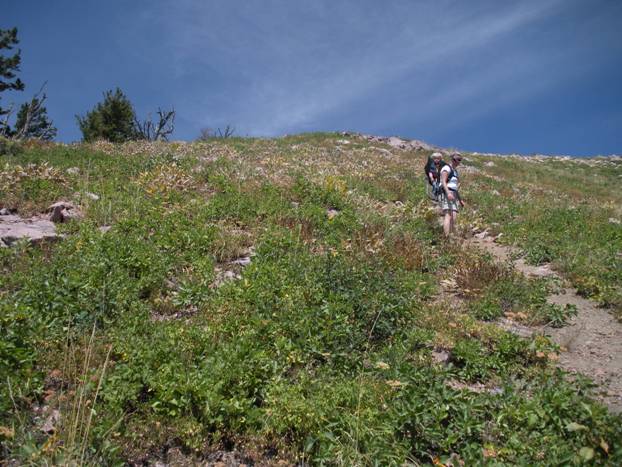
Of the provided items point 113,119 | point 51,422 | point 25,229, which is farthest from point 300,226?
point 113,119

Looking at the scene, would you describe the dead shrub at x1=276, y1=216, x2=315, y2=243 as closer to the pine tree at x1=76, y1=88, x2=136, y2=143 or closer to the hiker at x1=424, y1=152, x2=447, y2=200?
the hiker at x1=424, y1=152, x2=447, y2=200

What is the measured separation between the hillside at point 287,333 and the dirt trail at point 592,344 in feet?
0.10

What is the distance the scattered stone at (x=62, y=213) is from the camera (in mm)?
7806

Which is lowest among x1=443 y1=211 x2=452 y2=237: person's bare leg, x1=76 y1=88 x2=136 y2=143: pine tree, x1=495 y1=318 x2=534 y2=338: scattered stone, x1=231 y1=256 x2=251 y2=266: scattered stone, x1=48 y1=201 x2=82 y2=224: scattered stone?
x1=495 y1=318 x2=534 y2=338: scattered stone

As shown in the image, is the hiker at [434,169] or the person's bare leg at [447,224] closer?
the person's bare leg at [447,224]

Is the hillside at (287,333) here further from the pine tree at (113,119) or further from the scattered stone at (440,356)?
the pine tree at (113,119)

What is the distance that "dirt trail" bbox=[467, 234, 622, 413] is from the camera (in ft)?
14.4

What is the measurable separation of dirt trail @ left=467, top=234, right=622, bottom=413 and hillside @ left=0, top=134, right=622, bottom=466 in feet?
0.10

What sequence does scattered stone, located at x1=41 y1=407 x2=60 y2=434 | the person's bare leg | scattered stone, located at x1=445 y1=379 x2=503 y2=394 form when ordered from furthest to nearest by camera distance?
the person's bare leg
scattered stone, located at x1=445 y1=379 x2=503 y2=394
scattered stone, located at x1=41 y1=407 x2=60 y2=434

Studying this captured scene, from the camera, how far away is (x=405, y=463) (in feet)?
10.5

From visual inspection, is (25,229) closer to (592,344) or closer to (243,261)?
(243,261)

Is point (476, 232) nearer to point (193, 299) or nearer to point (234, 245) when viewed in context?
point (234, 245)

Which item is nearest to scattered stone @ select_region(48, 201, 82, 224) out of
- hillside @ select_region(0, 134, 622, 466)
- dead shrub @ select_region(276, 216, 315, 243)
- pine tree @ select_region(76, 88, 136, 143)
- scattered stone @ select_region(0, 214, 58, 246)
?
hillside @ select_region(0, 134, 622, 466)

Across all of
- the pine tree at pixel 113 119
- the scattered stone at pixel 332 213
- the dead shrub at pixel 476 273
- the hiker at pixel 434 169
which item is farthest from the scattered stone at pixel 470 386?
the pine tree at pixel 113 119
